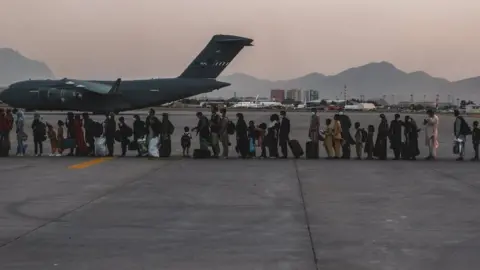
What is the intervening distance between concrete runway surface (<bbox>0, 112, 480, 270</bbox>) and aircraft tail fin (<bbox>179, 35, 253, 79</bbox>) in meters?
29.9

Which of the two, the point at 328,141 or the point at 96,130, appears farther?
the point at 96,130

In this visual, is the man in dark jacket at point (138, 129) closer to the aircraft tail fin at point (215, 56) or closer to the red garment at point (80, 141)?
the red garment at point (80, 141)

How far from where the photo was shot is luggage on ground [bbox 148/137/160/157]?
2077 centimetres

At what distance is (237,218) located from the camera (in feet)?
32.9

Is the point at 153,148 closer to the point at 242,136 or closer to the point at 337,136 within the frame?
the point at 242,136

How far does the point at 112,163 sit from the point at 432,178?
868 centimetres

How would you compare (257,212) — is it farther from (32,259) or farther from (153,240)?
(32,259)

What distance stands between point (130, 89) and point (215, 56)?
6.32 m

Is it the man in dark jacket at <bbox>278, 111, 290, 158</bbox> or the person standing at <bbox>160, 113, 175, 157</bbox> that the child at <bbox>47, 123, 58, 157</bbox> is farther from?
the man in dark jacket at <bbox>278, 111, 290, 158</bbox>

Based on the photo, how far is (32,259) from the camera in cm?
717

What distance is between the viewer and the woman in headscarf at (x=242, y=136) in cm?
2069

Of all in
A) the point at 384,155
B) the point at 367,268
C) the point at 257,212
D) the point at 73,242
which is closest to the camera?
the point at 367,268

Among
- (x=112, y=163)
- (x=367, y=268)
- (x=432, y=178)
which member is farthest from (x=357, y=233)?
(x=112, y=163)

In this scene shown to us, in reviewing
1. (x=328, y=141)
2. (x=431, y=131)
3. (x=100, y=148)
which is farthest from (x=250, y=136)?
(x=431, y=131)
